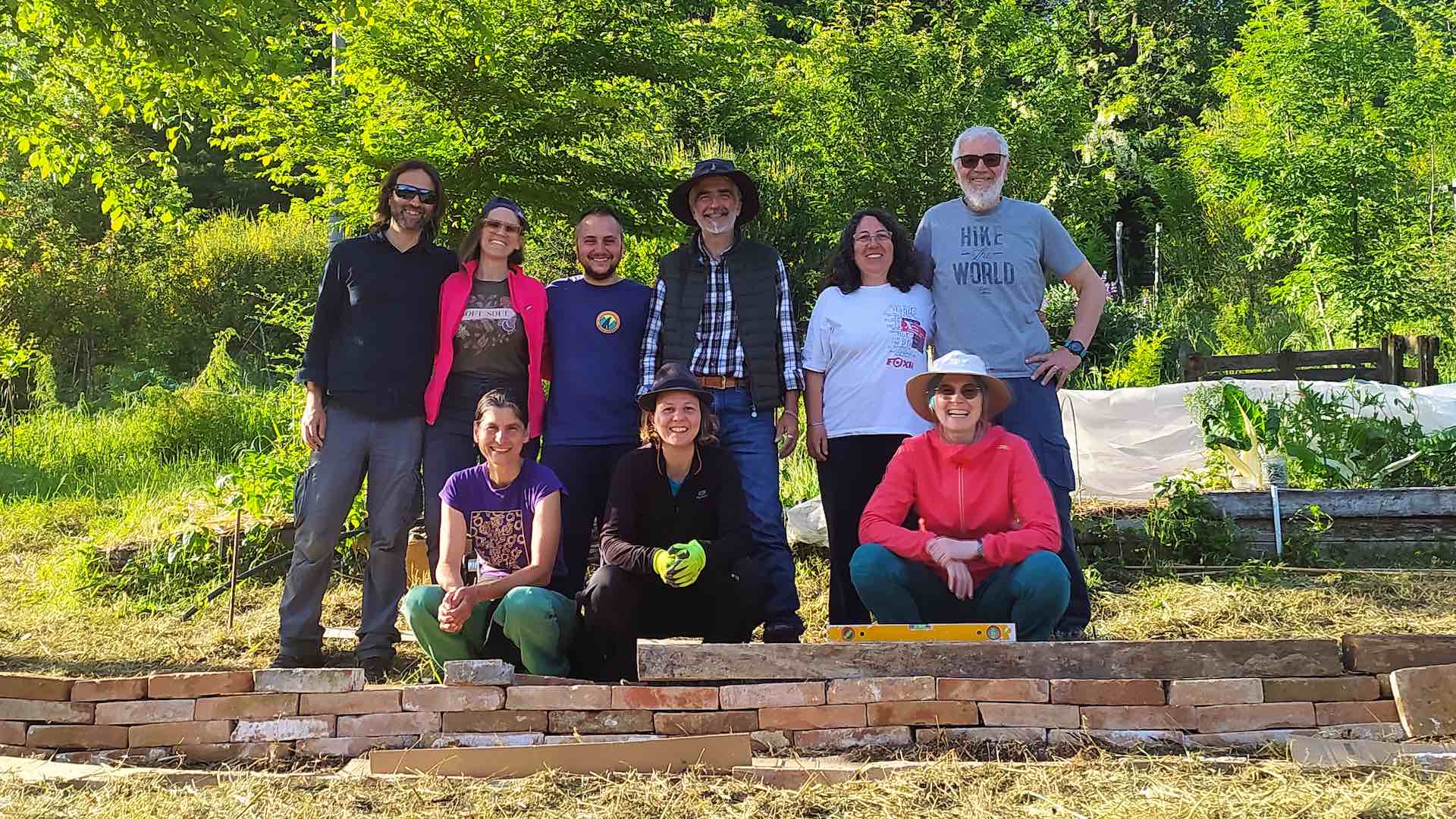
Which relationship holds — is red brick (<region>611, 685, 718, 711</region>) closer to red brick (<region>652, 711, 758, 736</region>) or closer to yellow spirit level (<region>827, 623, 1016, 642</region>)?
red brick (<region>652, 711, 758, 736</region>)

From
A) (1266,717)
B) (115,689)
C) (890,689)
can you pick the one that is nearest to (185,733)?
(115,689)

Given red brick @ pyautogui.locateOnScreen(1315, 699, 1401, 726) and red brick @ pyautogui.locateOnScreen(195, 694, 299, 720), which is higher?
red brick @ pyautogui.locateOnScreen(195, 694, 299, 720)

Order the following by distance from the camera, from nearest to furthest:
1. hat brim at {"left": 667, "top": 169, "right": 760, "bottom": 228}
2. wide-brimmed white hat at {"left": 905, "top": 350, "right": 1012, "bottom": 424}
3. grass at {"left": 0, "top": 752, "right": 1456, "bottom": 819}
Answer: grass at {"left": 0, "top": 752, "right": 1456, "bottom": 819}
wide-brimmed white hat at {"left": 905, "top": 350, "right": 1012, "bottom": 424}
hat brim at {"left": 667, "top": 169, "right": 760, "bottom": 228}

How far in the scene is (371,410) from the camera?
4.16 metres

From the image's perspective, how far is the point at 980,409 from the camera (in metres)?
3.77

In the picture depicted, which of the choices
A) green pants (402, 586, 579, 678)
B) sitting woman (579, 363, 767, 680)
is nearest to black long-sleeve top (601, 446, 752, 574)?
sitting woman (579, 363, 767, 680)

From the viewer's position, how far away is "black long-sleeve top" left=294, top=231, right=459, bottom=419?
4.16m

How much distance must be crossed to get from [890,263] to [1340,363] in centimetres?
798

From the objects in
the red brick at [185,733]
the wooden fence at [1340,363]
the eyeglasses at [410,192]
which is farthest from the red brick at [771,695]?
the wooden fence at [1340,363]

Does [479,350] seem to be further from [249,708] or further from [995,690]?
[995,690]

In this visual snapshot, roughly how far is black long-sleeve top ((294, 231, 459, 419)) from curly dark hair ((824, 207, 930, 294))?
1429mm

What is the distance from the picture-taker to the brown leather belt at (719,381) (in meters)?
4.18

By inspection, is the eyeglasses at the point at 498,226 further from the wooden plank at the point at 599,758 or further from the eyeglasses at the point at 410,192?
the wooden plank at the point at 599,758

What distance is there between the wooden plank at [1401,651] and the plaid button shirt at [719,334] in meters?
1.93
